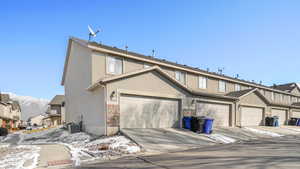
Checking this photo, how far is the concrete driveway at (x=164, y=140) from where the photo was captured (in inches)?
358

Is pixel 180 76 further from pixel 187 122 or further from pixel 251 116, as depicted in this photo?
pixel 251 116

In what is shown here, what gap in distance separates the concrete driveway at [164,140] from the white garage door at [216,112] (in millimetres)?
4300

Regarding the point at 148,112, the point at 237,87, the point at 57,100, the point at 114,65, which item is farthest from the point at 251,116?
the point at 57,100

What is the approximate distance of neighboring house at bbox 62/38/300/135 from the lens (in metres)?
11.9

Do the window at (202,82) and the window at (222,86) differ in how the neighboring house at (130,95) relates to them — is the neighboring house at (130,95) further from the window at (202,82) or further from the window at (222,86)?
the window at (222,86)

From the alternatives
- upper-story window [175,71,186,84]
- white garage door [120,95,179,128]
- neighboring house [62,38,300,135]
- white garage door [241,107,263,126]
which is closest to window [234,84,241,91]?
white garage door [241,107,263,126]

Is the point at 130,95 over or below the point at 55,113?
over

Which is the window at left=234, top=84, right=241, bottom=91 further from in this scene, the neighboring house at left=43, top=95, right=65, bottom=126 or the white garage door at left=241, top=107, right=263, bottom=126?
the neighboring house at left=43, top=95, right=65, bottom=126

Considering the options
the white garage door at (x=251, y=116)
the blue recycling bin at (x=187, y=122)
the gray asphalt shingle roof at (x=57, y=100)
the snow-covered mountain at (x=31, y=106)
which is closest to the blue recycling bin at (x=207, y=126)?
the blue recycling bin at (x=187, y=122)

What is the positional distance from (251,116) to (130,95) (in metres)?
14.0

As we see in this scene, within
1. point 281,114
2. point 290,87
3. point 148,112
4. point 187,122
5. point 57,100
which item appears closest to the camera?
point 148,112

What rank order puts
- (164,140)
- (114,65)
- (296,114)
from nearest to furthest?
(164,140) < (114,65) < (296,114)

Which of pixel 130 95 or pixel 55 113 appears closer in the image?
pixel 130 95

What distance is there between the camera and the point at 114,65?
14789 mm
